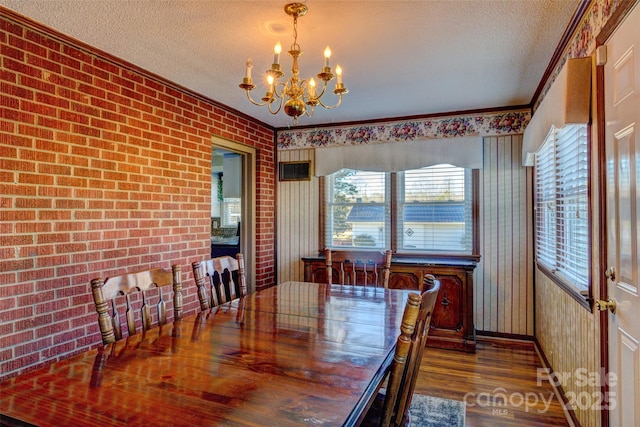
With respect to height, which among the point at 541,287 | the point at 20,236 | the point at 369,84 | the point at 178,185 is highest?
the point at 369,84

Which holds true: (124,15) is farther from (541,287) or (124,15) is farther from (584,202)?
(541,287)

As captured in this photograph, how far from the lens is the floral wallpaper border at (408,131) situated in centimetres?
378

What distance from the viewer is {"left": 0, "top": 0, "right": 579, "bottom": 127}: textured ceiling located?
1.96 metres

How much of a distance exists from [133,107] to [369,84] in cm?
182

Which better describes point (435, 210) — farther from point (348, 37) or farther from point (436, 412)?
point (348, 37)

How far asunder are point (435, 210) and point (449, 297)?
0.96 m

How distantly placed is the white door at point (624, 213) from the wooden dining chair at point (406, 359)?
0.76m

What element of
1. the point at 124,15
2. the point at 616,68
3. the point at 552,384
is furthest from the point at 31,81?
the point at 552,384

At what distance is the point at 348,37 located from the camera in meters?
2.27

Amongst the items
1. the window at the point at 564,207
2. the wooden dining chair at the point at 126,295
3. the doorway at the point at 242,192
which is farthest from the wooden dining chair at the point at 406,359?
the doorway at the point at 242,192

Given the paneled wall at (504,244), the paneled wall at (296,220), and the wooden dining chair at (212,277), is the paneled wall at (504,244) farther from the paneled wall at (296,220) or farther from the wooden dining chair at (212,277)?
the wooden dining chair at (212,277)

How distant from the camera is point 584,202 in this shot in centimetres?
208

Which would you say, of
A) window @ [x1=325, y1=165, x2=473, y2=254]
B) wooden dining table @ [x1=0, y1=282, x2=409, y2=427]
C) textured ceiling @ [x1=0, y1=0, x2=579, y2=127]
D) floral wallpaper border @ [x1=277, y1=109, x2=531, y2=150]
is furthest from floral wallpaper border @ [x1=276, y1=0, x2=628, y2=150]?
wooden dining table @ [x1=0, y1=282, x2=409, y2=427]

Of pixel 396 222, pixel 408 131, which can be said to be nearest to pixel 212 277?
pixel 396 222
